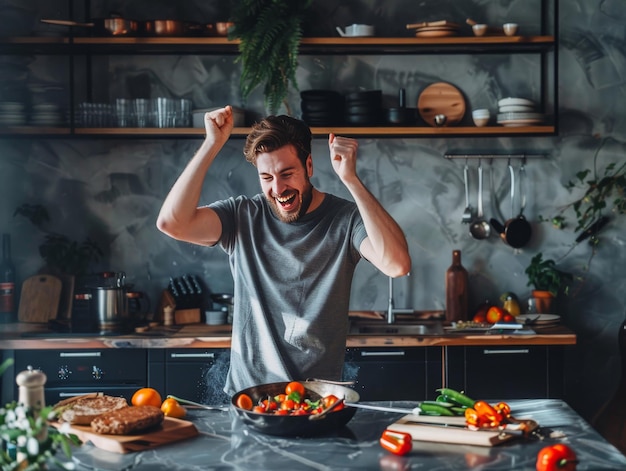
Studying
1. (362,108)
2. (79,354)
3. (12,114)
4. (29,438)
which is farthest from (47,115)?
(29,438)

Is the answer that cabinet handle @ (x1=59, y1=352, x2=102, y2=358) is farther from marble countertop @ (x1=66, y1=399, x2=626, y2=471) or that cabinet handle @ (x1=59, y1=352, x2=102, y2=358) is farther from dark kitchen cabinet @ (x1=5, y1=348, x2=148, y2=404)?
marble countertop @ (x1=66, y1=399, x2=626, y2=471)

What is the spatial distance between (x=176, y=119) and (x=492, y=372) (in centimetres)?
212

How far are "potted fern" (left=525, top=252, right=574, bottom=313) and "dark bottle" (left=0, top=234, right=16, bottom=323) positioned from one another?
2.87 meters

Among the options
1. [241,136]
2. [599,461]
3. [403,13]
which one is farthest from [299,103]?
[599,461]

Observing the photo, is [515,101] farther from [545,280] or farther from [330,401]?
[330,401]

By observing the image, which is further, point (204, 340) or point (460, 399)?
point (204, 340)

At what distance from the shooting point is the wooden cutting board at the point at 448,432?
Answer: 2301mm

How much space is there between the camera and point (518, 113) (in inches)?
184

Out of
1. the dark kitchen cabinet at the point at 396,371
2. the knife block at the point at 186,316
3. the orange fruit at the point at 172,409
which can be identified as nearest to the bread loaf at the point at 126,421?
the orange fruit at the point at 172,409

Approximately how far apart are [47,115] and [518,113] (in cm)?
253

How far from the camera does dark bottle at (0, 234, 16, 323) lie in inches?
187

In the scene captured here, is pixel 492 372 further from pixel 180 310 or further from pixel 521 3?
pixel 521 3

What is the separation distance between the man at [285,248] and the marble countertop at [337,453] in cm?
44

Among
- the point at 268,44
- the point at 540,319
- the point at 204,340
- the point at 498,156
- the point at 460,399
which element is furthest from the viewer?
the point at 498,156
